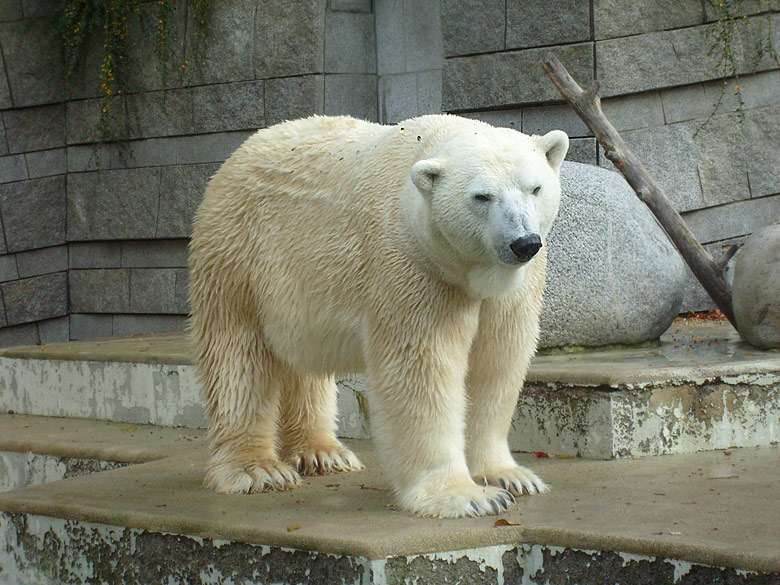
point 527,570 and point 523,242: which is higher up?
point 523,242

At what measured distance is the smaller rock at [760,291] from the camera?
480 centimetres

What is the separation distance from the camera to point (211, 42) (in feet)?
26.5

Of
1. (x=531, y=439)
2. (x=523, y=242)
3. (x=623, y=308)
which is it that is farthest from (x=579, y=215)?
(x=523, y=242)

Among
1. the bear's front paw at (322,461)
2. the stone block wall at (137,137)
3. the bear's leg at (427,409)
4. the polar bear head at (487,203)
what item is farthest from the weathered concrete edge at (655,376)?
the stone block wall at (137,137)

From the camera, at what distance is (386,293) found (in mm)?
3283

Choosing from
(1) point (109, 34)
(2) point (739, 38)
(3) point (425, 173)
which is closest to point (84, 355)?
(1) point (109, 34)

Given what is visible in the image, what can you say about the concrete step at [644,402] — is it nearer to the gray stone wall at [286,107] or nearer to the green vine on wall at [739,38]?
the gray stone wall at [286,107]

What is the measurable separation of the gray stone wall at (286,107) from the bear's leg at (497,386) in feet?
11.6

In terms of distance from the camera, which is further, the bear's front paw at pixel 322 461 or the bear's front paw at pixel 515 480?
the bear's front paw at pixel 322 461

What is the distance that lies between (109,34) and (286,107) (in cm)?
171

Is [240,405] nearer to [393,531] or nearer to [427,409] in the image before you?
[427,409]

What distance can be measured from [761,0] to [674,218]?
86.1 inches

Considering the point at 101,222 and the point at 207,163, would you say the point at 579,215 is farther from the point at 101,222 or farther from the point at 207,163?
the point at 101,222

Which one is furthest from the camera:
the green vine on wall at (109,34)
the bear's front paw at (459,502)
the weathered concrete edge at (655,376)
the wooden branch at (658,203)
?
the green vine on wall at (109,34)
